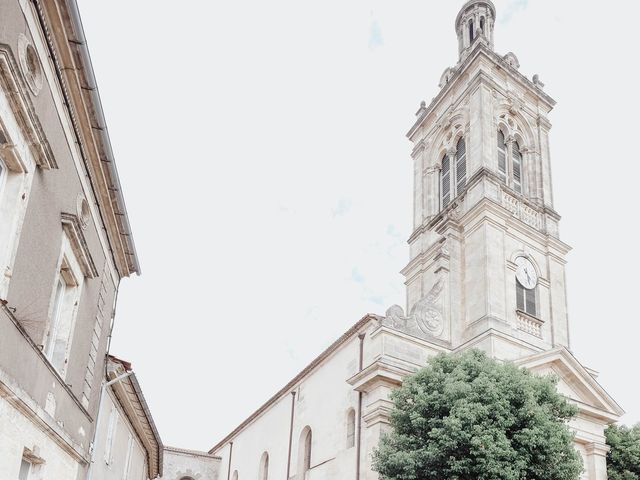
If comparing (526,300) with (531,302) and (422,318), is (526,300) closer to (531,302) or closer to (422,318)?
(531,302)

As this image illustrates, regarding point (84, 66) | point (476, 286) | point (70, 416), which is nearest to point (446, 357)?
point (476, 286)

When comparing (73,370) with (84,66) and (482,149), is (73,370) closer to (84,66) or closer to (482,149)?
(84,66)

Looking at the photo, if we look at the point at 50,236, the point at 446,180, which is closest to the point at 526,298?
the point at 446,180

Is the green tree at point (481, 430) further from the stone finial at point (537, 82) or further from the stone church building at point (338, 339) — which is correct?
the stone finial at point (537, 82)

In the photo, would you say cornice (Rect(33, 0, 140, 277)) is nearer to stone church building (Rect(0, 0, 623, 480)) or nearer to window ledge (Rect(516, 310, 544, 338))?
stone church building (Rect(0, 0, 623, 480))

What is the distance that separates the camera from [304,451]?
→ 25.3m

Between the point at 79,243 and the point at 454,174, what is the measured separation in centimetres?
1933

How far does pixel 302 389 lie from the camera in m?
26.5

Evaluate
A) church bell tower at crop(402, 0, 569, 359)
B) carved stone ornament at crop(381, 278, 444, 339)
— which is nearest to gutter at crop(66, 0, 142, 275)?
carved stone ornament at crop(381, 278, 444, 339)

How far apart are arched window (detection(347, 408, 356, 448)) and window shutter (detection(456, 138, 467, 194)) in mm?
9828

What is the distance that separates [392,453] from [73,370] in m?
8.29

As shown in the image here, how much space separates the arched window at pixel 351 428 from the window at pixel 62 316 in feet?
41.3

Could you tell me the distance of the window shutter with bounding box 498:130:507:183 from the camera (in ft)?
84.7

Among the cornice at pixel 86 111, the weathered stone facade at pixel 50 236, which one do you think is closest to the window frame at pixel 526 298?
the cornice at pixel 86 111
